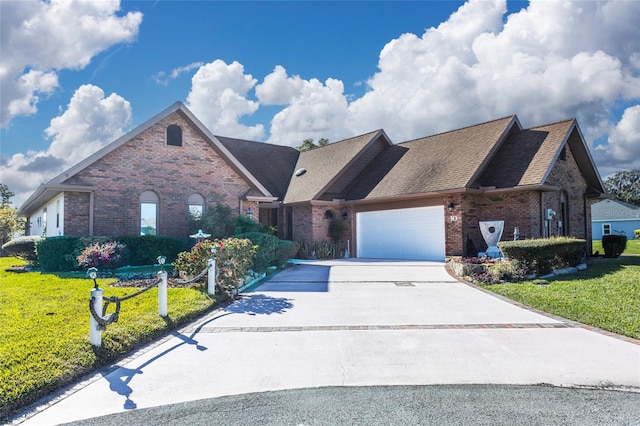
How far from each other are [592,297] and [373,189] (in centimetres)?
1221

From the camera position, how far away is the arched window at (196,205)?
707 inches

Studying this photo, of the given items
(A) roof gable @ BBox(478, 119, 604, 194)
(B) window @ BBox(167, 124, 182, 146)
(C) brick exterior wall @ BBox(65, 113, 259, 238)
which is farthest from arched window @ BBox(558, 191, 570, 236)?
(B) window @ BBox(167, 124, 182, 146)

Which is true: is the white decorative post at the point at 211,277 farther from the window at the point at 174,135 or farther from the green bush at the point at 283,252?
the window at the point at 174,135

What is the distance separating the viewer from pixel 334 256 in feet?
69.3

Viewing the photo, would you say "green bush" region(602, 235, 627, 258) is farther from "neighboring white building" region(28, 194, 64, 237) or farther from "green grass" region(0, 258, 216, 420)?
"neighboring white building" region(28, 194, 64, 237)

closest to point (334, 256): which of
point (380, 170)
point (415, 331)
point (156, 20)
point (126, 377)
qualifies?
point (380, 170)

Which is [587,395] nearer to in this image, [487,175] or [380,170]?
[487,175]

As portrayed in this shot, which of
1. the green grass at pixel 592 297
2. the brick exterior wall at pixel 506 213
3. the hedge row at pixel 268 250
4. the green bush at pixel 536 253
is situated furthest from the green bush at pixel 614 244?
the hedge row at pixel 268 250

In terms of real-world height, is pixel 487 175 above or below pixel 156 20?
below

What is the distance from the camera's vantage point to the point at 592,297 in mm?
9492

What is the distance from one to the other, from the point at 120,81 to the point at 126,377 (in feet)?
39.9

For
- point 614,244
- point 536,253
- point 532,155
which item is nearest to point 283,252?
point 536,253

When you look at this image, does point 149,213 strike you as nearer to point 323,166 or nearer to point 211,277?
point 211,277

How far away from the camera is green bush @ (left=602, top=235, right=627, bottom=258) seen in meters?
18.9
